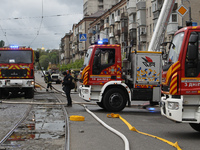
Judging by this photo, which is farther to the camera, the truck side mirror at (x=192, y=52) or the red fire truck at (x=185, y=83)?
the red fire truck at (x=185, y=83)

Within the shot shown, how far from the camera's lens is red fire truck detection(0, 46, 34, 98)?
22.4 meters

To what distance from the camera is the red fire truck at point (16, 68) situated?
Result: 2236 centimetres

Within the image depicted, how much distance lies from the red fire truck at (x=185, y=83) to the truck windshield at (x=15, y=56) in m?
14.8

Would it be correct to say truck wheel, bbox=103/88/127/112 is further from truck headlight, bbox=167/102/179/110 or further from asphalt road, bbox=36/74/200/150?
truck headlight, bbox=167/102/179/110

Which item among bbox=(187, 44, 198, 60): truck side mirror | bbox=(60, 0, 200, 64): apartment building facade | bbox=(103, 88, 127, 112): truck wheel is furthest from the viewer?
bbox=(60, 0, 200, 64): apartment building facade

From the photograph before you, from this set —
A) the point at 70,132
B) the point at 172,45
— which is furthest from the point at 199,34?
the point at 70,132

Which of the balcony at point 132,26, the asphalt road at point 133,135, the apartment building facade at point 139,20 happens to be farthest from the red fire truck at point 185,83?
the balcony at point 132,26

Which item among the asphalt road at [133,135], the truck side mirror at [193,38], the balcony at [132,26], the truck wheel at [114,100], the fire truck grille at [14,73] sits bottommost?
the asphalt road at [133,135]

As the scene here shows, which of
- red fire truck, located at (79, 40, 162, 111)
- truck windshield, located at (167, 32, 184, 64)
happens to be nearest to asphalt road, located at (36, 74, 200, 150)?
truck windshield, located at (167, 32, 184, 64)

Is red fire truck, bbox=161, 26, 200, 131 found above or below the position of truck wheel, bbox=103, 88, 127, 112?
above

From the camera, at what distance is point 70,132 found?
9906 millimetres

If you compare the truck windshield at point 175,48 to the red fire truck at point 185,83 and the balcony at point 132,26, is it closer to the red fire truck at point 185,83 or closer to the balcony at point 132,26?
the red fire truck at point 185,83

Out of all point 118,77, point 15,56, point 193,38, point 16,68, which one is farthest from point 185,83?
point 15,56

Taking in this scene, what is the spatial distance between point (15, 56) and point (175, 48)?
1487 cm
